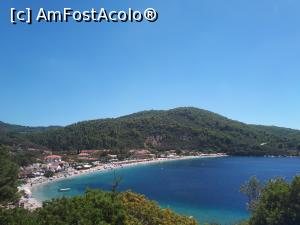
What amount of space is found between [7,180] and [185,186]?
57761mm

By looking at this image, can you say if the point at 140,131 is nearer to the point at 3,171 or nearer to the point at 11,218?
the point at 3,171

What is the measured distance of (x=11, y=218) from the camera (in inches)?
609

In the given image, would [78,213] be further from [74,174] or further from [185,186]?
[74,174]

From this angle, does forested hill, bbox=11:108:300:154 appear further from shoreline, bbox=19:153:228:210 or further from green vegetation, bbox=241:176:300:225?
green vegetation, bbox=241:176:300:225

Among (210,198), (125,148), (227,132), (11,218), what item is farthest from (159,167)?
(11,218)

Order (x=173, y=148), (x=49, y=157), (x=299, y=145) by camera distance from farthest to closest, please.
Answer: (x=299, y=145), (x=173, y=148), (x=49, y=157)

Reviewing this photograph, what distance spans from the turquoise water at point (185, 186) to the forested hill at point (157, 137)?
29.3 m

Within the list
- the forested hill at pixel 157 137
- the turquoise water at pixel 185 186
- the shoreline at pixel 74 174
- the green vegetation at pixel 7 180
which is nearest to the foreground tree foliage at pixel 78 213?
the green vegetation at pixel 7 180

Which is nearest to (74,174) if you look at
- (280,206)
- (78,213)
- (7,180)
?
(7,180)

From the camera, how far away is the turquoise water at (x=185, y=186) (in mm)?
54031

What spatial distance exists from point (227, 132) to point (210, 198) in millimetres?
129403

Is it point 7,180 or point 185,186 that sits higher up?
point 7,180

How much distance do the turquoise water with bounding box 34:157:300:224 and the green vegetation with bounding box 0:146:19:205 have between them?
80.7 feet

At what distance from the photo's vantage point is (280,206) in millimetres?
29656
